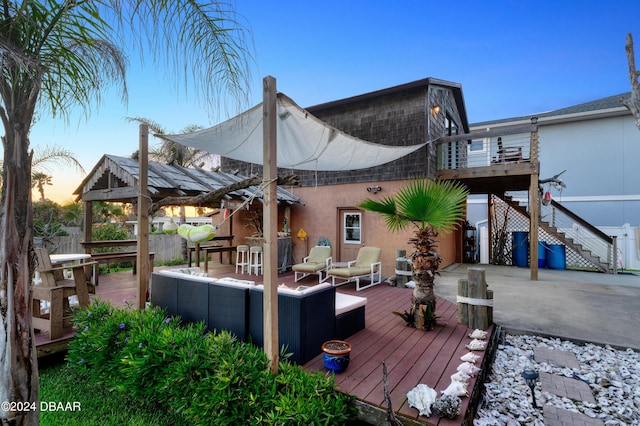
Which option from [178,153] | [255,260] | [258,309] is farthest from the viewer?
[178,153]

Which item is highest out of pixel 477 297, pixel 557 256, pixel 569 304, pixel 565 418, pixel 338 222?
pixel 338 222

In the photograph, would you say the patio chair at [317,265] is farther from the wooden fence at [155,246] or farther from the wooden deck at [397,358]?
the wooden fence at [155,246]

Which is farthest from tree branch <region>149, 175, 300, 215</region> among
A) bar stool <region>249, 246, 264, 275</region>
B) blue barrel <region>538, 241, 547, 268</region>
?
blue barrel <region>538, 241, 547, 268</region>

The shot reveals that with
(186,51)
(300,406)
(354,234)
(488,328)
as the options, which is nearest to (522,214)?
(354,234)

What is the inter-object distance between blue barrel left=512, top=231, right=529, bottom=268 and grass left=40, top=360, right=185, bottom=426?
36.8 ft

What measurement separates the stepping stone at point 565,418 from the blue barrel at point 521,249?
8846mm

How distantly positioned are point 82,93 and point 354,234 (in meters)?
7.92

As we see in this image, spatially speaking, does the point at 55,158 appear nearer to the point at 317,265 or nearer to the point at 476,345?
the point at 476,345

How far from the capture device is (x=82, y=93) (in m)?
1.96

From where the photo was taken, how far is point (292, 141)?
13.4 feet

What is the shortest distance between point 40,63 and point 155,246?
1024 cm

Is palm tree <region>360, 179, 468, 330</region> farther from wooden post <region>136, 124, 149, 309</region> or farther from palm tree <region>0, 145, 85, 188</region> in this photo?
palm tree <region>0, 145, 85, 188</region>

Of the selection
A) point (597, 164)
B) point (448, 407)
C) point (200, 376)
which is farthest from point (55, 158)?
point (597, 164)

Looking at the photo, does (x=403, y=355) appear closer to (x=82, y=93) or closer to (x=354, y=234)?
(x=82, y=93)
